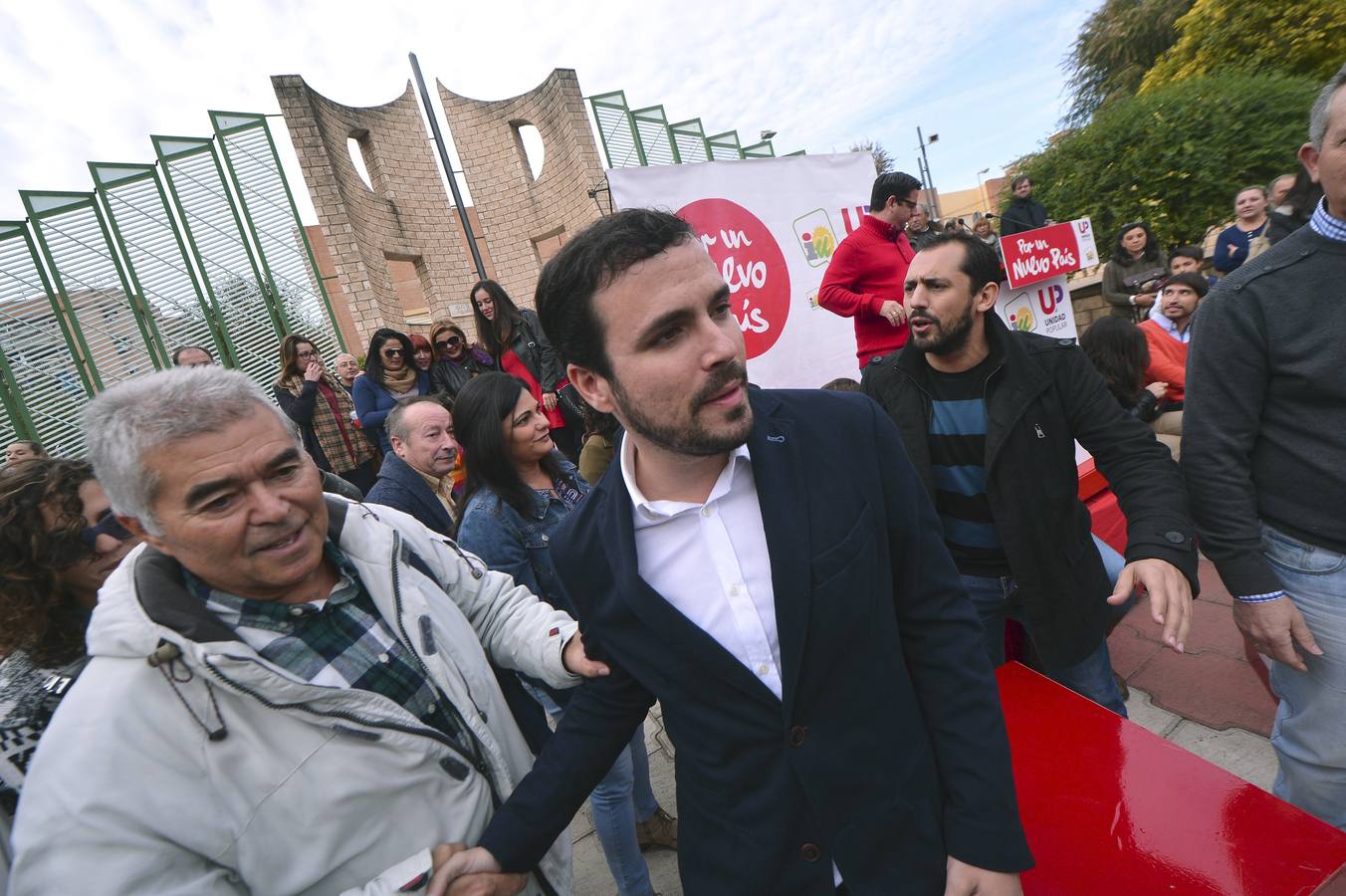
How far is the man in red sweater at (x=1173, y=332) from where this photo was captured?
4.00 meters

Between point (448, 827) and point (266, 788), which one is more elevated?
point (266, 788)

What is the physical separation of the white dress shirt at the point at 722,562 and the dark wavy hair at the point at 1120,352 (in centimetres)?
340

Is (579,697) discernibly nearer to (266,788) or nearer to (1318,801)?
(266,788)

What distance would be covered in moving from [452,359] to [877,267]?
3668 millimetres

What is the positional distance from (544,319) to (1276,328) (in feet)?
6.15

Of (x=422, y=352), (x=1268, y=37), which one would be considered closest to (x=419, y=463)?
(x=422, y=352)

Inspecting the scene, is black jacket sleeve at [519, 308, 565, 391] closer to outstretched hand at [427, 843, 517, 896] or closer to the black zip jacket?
the black zip jacket

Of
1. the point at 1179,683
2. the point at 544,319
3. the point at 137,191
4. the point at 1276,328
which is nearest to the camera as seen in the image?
the point at 544,319

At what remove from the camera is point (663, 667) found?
1230 millimetres

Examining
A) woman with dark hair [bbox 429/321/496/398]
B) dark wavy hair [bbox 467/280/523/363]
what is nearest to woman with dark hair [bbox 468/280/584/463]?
dark wavy hair [bbox 467/280/523/363]

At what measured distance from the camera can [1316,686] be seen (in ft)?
5.31

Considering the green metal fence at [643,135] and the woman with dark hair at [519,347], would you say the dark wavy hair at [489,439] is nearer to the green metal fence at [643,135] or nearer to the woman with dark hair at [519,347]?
the woman with dark hair at [519,347]

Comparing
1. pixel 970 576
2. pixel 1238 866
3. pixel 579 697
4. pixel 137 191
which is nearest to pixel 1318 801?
pixel 1238 866

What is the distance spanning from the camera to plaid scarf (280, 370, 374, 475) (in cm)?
→ 507
